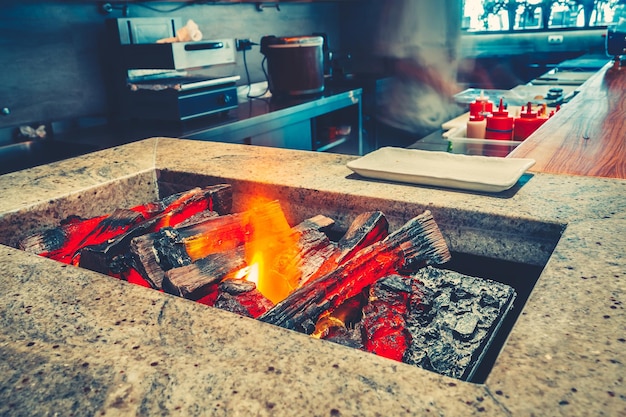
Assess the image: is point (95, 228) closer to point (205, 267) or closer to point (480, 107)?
point (205, 267)

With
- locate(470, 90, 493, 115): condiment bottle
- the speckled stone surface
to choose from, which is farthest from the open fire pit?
locate(470, 90, 493, 115): condiment bottle

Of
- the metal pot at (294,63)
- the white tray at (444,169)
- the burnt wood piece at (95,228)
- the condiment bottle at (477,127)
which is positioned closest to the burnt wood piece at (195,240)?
the burnt wood piece at (95,228)

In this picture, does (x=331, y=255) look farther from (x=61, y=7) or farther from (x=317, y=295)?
(x=61, y=7)

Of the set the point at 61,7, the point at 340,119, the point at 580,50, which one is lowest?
the point at 340,119

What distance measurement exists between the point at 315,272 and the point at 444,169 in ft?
1.51

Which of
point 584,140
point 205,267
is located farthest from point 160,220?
point 584,140

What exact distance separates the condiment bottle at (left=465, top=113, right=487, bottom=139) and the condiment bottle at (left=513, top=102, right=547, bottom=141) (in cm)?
18

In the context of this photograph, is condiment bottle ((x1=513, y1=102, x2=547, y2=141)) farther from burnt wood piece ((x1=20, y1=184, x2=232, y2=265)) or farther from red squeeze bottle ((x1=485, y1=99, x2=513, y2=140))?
burnt wood piece ((x1=20, y1=184, x2=232, y2=265))

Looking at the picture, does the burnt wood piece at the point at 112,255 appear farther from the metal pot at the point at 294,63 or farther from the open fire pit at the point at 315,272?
the metal pot at the point at 294,63

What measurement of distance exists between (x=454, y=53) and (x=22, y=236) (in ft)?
19.2

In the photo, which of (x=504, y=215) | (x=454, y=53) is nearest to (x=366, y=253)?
(x=504, y=215)

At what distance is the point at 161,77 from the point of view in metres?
A: 3.11

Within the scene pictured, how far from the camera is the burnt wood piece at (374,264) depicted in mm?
967

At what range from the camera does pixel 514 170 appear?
4.11 ft
